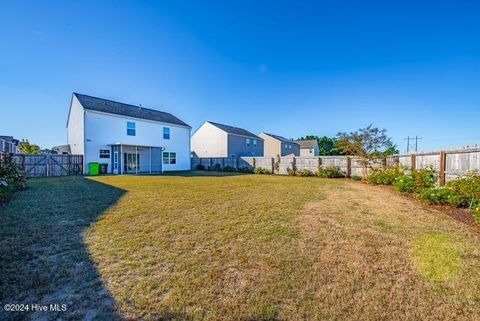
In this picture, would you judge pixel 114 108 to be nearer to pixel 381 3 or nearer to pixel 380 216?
pixel 381 3

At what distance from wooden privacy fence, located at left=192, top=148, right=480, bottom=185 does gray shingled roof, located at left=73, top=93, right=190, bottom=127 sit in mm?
5990

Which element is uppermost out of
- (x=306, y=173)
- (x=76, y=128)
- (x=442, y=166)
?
(x=76, y=128)

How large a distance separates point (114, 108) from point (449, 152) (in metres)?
22.7

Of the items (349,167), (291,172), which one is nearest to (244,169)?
(291,172)

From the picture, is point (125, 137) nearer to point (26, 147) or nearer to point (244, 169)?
point (244, 169)

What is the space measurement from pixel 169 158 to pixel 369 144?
59.7ft

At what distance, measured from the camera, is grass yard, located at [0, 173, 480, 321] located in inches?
85.8

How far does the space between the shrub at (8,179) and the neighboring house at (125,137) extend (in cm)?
822

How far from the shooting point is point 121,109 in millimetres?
21188

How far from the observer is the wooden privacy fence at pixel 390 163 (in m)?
6.66

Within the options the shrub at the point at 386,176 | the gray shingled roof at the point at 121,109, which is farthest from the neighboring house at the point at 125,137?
the shrub at the point at 386,176

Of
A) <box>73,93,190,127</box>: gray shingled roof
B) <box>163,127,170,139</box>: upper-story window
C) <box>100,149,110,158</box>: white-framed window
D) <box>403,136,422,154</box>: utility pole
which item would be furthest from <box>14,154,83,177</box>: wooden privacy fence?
<box>403,136,422,154</box>: utility pole

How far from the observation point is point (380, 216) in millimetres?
5367

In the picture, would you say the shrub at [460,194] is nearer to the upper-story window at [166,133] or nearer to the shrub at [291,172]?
the shrub at [291,172]
